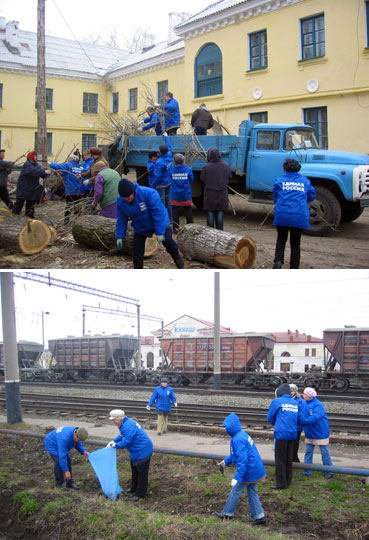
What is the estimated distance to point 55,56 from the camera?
32750mm

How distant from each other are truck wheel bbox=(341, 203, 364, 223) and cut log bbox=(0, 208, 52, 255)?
22.7 ft

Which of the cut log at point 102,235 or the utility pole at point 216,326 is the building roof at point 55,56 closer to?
the utility pole at point 216,326

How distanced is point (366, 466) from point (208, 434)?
3.78 metres

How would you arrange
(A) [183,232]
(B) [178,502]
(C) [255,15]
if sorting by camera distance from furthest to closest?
(C) [255,15]
(A) [183,232]
(B) [178,502]

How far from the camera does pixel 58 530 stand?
5.77 meters

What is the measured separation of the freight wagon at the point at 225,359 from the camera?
68.9 feet

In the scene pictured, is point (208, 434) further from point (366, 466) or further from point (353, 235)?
point (353, 235)

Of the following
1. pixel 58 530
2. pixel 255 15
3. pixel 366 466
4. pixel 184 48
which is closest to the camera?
pixel 58 530

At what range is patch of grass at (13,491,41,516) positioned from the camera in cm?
622

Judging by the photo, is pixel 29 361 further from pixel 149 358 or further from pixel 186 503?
pixel 149 358

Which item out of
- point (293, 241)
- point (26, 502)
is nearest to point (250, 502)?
point (26, 502)

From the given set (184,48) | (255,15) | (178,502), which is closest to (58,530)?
(178,502)

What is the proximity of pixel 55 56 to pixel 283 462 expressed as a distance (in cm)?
3246

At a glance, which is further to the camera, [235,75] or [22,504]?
[235,75]
